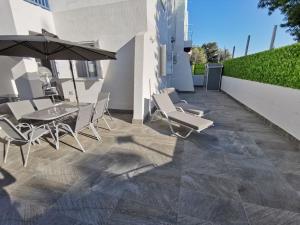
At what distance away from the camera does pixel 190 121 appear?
4.04m

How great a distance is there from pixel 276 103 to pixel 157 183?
4.36m

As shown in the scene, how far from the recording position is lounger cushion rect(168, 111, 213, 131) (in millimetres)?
3801

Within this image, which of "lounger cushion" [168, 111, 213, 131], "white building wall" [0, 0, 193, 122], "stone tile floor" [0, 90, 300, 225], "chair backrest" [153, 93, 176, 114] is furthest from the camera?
"white building wall" [0, 0, 193, 122]

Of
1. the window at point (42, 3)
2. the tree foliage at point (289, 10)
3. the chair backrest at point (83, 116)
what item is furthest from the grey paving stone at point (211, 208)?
the tree foliage at point (289, 10)

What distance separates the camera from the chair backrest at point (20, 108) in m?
3.64

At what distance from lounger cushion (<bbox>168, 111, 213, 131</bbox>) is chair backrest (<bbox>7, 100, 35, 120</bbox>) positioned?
3.52 m

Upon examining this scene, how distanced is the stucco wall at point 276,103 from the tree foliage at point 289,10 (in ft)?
20.0

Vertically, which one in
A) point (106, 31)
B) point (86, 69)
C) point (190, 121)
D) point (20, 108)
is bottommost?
point (190, 121)

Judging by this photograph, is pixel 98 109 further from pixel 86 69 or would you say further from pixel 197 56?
pixel 197 56

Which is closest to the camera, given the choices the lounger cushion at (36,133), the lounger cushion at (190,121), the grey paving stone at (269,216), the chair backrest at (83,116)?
the grey paving stone at (269,216)

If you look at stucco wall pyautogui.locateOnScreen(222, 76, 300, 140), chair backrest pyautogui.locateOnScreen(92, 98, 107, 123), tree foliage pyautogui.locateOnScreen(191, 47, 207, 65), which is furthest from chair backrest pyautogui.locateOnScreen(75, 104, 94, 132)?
tree foliage pyautogui.locateOnScreen(191, 47, 207, 65)

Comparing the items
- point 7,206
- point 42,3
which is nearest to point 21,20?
point 42,3

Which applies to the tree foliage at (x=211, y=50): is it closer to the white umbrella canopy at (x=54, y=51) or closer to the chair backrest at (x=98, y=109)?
the white umbrella canopy at (x=54, y=51)

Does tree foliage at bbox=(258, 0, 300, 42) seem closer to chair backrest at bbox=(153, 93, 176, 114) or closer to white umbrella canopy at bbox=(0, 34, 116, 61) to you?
chair backrest at bbox=(153, 93, 176, 114)
